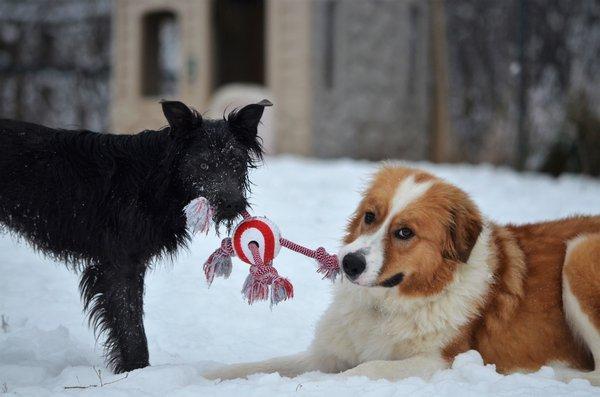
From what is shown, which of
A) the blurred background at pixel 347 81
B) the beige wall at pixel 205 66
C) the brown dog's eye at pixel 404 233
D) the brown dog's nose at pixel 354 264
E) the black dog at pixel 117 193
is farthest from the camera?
the beige wall at pixel 205 66

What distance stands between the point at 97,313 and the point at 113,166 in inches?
32.0

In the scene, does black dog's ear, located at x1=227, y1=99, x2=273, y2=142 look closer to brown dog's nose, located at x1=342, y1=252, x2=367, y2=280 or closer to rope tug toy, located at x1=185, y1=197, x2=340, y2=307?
rope tug toy, located at x1=185, y1=197, x2=340, y2=307

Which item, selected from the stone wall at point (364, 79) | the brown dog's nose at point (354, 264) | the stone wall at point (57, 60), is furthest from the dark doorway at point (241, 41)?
the brown dog's nose at point (354, 264)

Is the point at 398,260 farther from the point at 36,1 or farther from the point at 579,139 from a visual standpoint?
the point at 36,1

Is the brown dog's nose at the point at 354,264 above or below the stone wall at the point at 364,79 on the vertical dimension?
below

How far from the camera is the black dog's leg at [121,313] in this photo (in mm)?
3812

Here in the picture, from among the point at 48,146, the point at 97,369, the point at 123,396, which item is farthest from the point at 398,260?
the point at 48,146

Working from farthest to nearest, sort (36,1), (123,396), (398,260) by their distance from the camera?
(36,1) → (398,260) → (123,396)

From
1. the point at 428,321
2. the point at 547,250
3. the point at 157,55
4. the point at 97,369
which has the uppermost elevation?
the point at 157,55

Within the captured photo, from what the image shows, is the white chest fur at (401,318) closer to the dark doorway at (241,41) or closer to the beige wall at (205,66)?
the beige wall at (205,66)

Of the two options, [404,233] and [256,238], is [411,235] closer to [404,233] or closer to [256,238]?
[404,233]

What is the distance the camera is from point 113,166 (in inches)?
150

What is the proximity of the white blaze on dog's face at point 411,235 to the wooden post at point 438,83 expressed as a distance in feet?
37.4

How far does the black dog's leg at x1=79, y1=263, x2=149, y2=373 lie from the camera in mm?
3812
